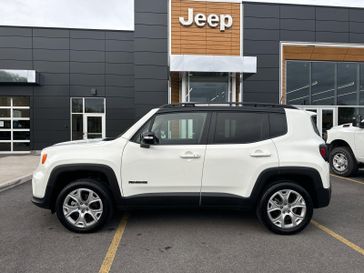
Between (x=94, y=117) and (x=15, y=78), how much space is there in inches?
175

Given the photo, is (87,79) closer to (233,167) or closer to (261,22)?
(261,22)

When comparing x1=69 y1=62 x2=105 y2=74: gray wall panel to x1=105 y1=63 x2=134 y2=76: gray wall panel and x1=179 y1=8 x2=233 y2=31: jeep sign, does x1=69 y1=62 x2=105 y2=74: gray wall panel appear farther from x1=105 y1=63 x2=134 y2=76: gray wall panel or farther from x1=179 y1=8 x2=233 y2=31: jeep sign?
x1=179 y1=8 x2=233 y2=31: jeep sign

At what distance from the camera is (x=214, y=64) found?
1197cm

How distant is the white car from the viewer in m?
7.86

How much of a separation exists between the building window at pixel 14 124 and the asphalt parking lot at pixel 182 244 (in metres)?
12.3

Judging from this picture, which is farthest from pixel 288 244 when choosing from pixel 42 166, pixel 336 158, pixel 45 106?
pixel 45 106

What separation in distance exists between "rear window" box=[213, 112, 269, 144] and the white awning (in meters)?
8.04

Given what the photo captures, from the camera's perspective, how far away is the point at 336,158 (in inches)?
335

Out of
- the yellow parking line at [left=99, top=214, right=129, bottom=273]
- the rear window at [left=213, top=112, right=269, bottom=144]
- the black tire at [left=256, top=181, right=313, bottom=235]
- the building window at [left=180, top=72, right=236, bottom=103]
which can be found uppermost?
the building window at [left=180, top=72, right=236, bottom=103]

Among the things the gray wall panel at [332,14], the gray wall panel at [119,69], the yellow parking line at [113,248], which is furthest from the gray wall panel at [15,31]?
the gray wall panel at [332,14]

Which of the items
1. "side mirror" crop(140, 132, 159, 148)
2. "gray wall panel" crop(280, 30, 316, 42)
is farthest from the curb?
"gray wall panel" crop(280, 30, 316, 42)

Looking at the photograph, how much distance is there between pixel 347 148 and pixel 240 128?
5679 millimetres

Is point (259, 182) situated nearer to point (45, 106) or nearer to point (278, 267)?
point (278, 267)

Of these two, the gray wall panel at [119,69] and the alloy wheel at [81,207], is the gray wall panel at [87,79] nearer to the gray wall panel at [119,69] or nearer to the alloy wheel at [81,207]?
the gray wall panel at [119,69]
